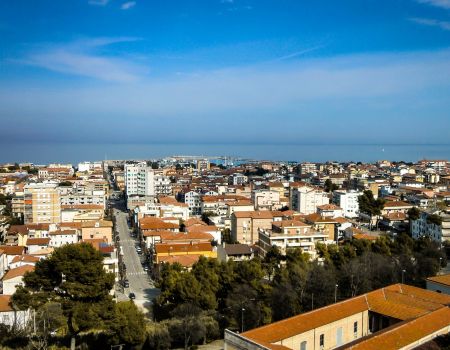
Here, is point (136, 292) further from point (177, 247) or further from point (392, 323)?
point (392, 323)

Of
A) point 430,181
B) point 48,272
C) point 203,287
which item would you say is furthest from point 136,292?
point 430,181

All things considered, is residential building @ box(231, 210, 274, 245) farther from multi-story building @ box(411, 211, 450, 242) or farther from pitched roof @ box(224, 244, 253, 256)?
multi-story building @ box(411, 211, 450, 242)

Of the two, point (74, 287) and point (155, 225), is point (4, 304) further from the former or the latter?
point (155, 225)

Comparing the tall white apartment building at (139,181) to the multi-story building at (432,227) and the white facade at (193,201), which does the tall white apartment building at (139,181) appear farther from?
the multi-story building at (432,227)

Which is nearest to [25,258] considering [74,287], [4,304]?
[4,304]

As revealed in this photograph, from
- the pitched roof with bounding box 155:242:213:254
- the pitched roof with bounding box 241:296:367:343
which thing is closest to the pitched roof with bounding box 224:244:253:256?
the pitched roof with bounding box 155:242:213:254

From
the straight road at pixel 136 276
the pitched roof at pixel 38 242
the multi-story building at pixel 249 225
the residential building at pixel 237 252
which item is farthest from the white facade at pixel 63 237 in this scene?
the multi-story building at pixel 249 225

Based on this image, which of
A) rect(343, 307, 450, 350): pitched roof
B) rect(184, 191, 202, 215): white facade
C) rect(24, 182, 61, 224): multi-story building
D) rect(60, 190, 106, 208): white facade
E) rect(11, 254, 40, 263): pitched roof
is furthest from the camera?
rect(184, 191, 202, 215): white facade
